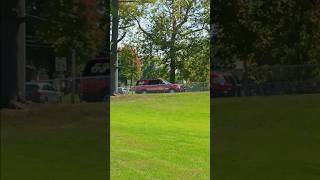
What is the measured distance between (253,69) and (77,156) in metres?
1.13

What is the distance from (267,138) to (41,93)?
1.40 meters

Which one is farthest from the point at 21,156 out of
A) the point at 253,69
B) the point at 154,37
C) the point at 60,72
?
the point at 253,69

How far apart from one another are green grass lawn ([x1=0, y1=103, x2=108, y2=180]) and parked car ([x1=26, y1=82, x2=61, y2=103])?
4cm

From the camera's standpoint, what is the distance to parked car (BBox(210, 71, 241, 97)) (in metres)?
2.78

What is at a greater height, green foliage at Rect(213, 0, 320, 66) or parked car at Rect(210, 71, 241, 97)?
green foliage at Rect(213, 0, 320, 66)

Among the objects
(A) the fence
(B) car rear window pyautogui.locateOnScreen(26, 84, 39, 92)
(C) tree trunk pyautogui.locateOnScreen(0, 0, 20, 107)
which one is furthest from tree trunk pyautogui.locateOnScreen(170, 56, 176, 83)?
(C) tree trunk pyautogui.locateOnScreen(0, 0, 20, 107)

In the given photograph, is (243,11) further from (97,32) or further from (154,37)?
(97,32)

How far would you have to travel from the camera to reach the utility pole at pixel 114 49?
268 centimetres

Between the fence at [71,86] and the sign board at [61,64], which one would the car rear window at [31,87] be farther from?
the sign board at [61,64]

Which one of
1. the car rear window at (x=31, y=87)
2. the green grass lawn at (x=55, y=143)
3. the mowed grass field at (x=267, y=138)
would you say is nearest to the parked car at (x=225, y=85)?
the mowed grass field at (x=267, y=138)

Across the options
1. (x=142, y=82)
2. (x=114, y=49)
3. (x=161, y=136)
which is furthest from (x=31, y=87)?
(x=161, y=136)

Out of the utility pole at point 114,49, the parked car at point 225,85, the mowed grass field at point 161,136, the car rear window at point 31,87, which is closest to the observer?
the car rear window at point 31,87

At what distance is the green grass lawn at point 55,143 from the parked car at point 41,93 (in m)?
0.04

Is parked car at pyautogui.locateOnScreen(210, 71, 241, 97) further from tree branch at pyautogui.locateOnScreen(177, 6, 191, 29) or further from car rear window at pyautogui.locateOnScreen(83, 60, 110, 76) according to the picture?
car rear window at pyautogui.locateOnScreen(83, 60, 110, 76)
